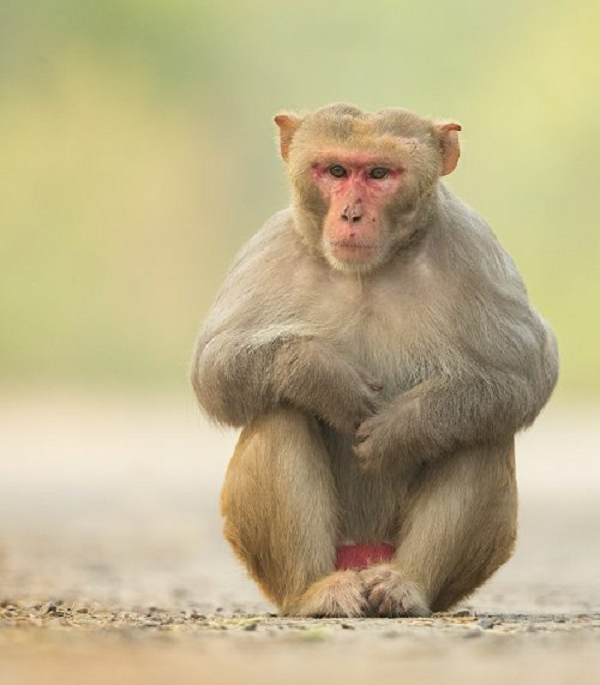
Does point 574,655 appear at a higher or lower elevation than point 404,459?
lower

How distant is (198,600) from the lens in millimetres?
13188

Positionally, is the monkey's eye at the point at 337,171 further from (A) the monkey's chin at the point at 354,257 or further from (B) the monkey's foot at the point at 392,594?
(B) the monkey's foot at the point at 392,594

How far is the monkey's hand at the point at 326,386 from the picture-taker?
1001 centimetres

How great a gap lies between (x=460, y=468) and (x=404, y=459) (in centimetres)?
30

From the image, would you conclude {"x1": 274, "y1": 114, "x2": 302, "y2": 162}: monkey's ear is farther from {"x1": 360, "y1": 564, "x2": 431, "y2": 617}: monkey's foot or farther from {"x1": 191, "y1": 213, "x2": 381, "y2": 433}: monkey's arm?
{"x1": 360, "y1": 564, "x2": 431, "y2": 617}: monkey's foot

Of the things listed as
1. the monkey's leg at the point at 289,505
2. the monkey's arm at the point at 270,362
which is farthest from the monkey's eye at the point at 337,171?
the monkey's leg at the point at 289,505

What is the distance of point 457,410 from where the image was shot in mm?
10039

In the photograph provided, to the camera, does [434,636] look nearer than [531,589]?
Yes

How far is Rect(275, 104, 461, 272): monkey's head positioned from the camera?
10.0m

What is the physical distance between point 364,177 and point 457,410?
1.32 m

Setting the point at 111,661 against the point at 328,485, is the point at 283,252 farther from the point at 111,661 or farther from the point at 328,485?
the point at 111,661

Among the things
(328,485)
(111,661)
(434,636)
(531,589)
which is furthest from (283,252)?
(531,589)

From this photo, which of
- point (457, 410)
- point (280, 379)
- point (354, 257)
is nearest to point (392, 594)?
point (457, 410)

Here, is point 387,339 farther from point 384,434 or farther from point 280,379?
point 280,379
